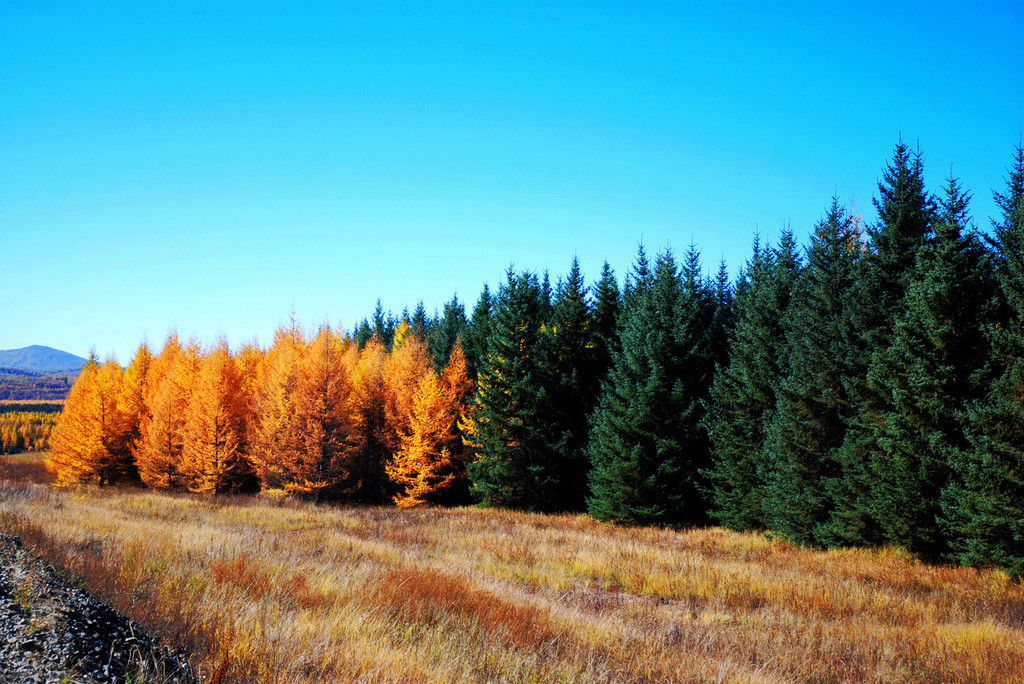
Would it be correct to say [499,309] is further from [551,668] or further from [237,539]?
[551,668]

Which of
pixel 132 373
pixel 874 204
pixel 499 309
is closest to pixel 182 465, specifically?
pixel 132 373

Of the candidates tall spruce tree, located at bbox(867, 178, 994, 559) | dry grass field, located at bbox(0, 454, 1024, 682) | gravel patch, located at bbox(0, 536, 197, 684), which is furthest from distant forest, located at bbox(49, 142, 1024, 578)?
gravel patch, located at bbox(0, 536, 197, 684)

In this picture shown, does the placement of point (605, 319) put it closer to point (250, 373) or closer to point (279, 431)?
point (279, 431)

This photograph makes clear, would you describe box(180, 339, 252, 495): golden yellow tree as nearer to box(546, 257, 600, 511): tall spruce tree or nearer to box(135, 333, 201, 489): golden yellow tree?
box(135, 333, 201, 489): golden yellow tree

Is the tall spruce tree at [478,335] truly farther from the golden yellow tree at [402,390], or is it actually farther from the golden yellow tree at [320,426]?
the golden yellow tree at [320,426]

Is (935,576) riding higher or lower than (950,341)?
lower

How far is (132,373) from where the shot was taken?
1778 inches

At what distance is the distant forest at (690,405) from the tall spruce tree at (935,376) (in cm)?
6

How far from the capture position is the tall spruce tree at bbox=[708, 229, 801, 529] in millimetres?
23125

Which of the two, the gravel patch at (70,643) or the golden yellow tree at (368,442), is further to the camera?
the golden yellow tree at (368,442)

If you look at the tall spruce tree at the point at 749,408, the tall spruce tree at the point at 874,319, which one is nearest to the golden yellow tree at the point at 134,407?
the tall spruce tree at the point at 749,408

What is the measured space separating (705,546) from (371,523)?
1368 cm

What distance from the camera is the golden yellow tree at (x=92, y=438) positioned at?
131ft

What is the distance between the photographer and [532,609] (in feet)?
29.4
